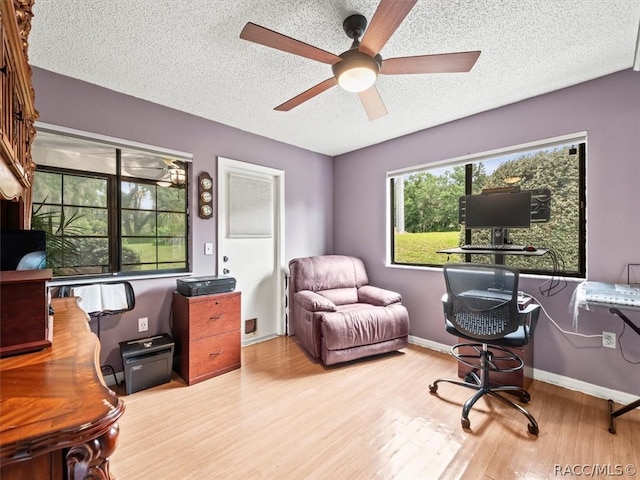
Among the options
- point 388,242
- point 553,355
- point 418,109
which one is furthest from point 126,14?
point 553,355

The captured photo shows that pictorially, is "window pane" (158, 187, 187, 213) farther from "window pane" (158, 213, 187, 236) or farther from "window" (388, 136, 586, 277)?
"window" (388, 136, 586, 277)

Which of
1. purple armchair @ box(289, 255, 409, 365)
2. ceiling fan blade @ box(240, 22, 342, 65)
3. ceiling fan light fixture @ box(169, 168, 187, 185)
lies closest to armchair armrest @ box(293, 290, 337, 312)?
purple armchair @ box(289, 255, 409, 365)

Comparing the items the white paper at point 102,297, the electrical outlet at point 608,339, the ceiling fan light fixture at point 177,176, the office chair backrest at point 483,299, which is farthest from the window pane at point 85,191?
the electrical outlet at point 608,339

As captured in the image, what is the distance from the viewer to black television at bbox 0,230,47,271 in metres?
1.45

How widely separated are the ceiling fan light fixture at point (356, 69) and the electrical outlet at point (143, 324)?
254 cm

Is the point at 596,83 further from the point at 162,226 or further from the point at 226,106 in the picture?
the point at 162,226

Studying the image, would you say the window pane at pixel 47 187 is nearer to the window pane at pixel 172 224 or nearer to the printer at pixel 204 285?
the window pane at pixel 172 224

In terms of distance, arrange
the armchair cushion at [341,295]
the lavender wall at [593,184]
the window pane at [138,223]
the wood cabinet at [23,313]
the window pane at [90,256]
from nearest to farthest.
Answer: the wood cabinet at [23,313] → the lavender wall at [593,184] → the window pane at [90,256] → the window pane at [138,223] → the armchair cushion at [341,295]

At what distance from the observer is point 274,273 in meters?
3.76

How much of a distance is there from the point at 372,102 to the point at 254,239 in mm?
2081

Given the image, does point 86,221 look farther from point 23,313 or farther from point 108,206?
point 23,313

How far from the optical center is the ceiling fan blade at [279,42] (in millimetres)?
1420

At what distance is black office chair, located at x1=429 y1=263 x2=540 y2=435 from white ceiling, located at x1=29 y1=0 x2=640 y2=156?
4.79 feet

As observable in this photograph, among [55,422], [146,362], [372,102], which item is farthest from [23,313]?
[372,102]
